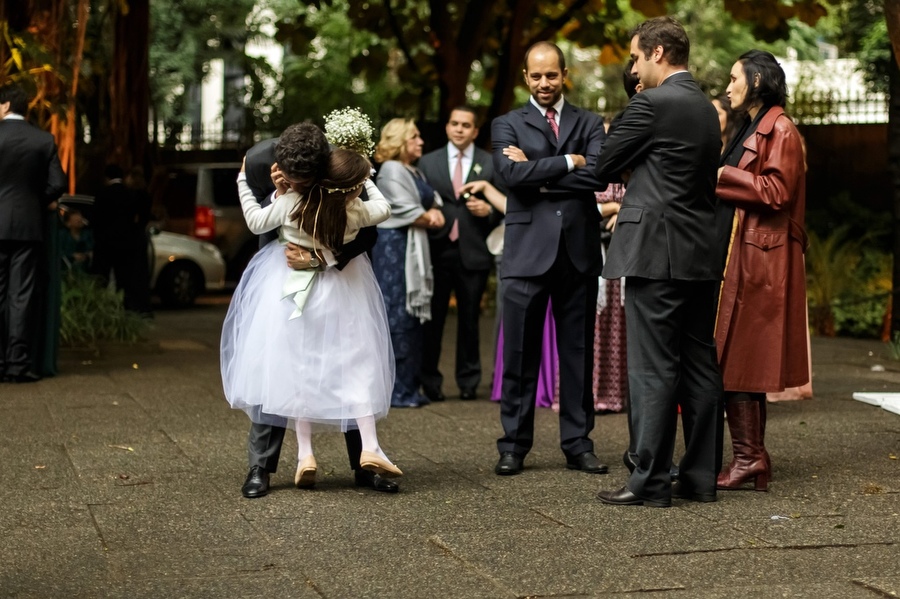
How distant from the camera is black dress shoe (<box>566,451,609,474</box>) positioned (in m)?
7.30

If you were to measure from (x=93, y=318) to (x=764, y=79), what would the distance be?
8.18 meters

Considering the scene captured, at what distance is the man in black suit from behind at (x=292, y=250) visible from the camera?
6.53 meters

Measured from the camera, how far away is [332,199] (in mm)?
6684

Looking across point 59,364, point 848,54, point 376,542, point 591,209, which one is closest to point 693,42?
point 848,54

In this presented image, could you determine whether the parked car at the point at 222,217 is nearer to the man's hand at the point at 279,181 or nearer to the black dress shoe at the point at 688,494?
the man's hand at the point at 279,181

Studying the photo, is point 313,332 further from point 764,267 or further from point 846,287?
point 846,287

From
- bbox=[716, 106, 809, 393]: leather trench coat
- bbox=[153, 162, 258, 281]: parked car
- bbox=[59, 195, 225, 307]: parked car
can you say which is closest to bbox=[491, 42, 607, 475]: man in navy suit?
bbox=[716, 106, 809, 393]: leather trench coat

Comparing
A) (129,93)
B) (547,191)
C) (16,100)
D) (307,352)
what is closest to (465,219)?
(547,191)

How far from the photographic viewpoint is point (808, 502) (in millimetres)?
6480

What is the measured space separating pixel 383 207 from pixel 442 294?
391cm

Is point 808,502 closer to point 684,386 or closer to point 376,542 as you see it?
point 684,386

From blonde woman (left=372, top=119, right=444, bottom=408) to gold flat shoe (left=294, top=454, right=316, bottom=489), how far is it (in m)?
3.25

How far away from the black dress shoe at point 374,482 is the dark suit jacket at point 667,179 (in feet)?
4.95

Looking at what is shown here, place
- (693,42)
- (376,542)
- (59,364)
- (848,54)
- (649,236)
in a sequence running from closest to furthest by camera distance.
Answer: (376,542), (649,236), (59,364), (848,54), (693,42)
